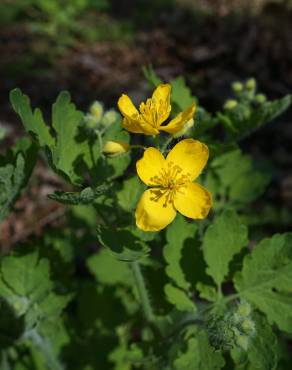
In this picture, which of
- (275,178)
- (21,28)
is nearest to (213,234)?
(275,178)

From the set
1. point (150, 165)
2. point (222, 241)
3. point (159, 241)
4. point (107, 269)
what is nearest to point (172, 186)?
point (150, 165)

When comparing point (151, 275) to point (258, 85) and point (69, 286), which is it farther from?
point (258, 85)

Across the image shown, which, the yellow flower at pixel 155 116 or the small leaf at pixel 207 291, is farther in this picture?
the small leaf at pixel 207 291

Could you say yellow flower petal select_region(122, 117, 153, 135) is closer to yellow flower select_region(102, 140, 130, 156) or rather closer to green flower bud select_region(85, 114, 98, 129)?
yellow flower select_region(102, 140, 130, 156)

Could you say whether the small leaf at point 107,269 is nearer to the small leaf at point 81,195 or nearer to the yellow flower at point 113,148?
the yellow flower at point 113,148

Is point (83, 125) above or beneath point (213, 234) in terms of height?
above

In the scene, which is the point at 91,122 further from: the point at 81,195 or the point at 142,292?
the point at 142,292

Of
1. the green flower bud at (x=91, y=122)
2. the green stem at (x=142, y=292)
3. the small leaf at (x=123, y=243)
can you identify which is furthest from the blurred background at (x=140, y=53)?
the small leaf at (x=123, y=243)
